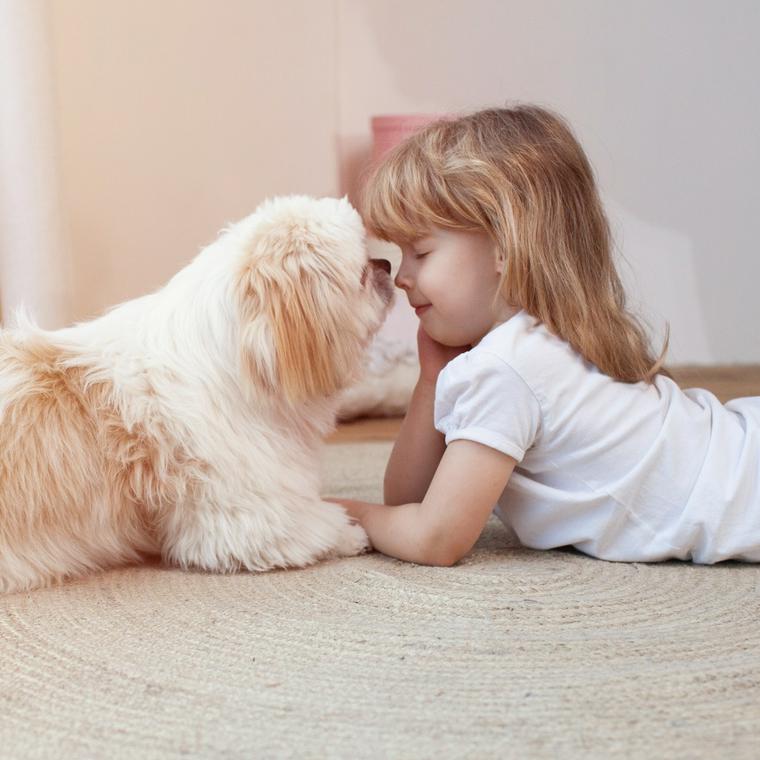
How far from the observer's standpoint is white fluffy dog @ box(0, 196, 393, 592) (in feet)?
3.76

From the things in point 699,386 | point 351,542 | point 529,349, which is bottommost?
point 699,386

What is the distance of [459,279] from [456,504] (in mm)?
300

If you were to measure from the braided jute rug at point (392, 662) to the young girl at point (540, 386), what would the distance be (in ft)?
0.18

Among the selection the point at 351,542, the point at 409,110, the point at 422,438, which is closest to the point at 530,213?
the point at 422,438

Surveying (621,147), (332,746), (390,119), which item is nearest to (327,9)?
(390,119)

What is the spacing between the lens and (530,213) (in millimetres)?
1302

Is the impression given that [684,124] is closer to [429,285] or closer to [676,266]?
[676,266]

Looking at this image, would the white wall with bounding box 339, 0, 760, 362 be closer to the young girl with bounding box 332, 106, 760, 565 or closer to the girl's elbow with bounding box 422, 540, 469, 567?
the young girl with bounding box 332, 106, 760, 565

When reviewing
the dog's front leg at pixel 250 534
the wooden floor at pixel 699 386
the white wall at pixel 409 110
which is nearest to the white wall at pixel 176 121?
the white wall at pixel 409 110

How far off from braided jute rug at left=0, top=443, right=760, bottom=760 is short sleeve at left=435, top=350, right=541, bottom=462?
16 centimetres

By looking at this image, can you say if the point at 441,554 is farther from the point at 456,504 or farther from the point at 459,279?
the point at 459,279

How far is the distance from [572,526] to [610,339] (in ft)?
0.80

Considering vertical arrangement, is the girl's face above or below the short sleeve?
above

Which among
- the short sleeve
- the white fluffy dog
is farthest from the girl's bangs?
the short sleeve
